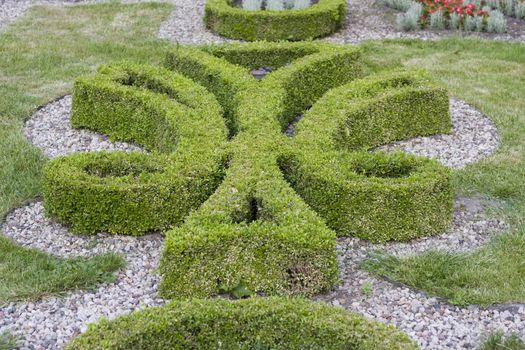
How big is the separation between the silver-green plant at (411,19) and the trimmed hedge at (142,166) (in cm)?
651

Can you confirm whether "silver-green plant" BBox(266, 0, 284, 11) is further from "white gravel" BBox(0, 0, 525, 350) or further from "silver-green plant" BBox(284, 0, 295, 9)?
"white gravel" BBox(0, 0, 525, 350)

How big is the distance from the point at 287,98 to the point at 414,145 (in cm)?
193

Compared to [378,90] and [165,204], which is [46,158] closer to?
[165,204]

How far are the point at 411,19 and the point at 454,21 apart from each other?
87cm

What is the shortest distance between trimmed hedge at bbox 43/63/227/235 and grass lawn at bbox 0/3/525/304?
25.4 inches

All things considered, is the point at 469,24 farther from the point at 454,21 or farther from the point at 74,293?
the point at 74,293

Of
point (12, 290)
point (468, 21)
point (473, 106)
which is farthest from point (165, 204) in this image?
point (468, 21)

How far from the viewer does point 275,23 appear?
49.5 feet

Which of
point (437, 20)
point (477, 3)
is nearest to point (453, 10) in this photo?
point (437, 20)

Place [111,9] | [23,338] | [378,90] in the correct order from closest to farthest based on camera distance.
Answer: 1. [23,338]
2. [378,90]
3. [111,9]

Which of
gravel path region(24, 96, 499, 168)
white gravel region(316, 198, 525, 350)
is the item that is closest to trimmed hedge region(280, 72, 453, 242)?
white gravel region(316, 198, 525, 350)

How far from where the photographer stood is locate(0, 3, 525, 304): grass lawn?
7.55 meters

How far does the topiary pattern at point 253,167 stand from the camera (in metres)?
7.18

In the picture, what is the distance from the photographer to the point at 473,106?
479 inches
